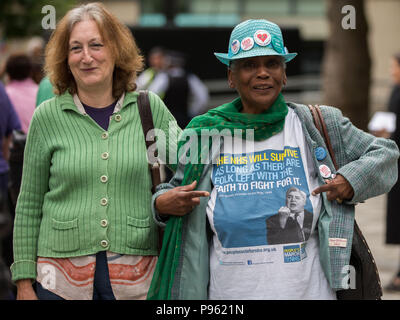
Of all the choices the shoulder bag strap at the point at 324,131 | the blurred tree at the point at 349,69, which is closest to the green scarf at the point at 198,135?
the shoulder bag strap at the point at 324,131

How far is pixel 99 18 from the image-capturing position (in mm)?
3375

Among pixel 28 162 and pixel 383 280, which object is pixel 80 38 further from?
pixel 383 280

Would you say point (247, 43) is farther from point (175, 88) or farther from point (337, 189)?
point (175, 88)

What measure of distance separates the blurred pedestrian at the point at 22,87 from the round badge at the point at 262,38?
13.7 feet

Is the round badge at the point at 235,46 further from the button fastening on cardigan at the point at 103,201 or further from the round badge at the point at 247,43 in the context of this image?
the button fastening on cardigan at the point at 103,201

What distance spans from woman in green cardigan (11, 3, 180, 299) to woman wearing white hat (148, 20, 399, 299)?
0.15 m

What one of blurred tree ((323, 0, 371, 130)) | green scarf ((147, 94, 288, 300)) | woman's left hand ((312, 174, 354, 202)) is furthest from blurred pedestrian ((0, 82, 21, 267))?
blurred tree ((323, 0, 371, 130))

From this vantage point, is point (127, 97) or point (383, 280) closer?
point (127, 97)

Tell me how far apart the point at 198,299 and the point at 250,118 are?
0.72 metres

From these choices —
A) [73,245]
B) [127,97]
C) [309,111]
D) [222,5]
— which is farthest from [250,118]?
[222,5]

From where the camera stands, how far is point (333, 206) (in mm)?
3049

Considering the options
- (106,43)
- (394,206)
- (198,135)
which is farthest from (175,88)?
(198,135)

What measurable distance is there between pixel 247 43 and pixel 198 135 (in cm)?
40

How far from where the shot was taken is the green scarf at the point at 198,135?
122 inches
